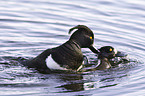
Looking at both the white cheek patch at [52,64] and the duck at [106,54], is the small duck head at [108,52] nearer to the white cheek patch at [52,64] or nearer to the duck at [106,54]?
the duck at [106,54]

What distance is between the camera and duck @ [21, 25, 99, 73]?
8625 millimetres

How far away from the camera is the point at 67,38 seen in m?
11.8

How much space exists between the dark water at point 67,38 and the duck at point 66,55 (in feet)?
0.74

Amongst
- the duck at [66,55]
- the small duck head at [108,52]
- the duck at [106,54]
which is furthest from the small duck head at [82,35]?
the small duck head at [108,52]

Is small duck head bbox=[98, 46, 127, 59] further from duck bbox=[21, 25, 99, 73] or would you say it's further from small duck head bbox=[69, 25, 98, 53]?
small duck head bbox=[69, 25, 98, 53]

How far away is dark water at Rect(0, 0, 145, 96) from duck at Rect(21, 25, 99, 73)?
0.74 ft

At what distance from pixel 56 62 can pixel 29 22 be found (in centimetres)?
471

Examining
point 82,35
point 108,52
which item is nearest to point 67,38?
point 108,52

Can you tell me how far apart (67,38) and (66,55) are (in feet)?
10.5

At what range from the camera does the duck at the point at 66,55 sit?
8.62 metres

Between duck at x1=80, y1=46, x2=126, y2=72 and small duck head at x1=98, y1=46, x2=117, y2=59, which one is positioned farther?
small duck head at x1=98, y1=46, x2=117, y2=59

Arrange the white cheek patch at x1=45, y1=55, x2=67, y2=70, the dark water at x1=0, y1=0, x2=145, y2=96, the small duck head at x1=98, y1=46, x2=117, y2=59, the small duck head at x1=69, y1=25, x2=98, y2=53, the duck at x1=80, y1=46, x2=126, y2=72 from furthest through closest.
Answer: the small duck head at x1=98, y1=46, x2=117, y2=59
the duck at x1=80, y1=46, x2=126, y2=72
the small duck head at x1=69, y1=25, x2=98, y2=53
the white cheek patch at x1=45, y1=55, x2=67, y2=70
the dark water at x1=0, y1=0, x2=145, y2=96

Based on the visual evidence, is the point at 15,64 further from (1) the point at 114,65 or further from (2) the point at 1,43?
(1) the point at 114,65

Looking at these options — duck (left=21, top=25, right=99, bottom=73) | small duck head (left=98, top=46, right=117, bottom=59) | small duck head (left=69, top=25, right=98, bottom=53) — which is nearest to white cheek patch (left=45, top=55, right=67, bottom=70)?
duck (left=21, top=25, right=99, bottom=73)
